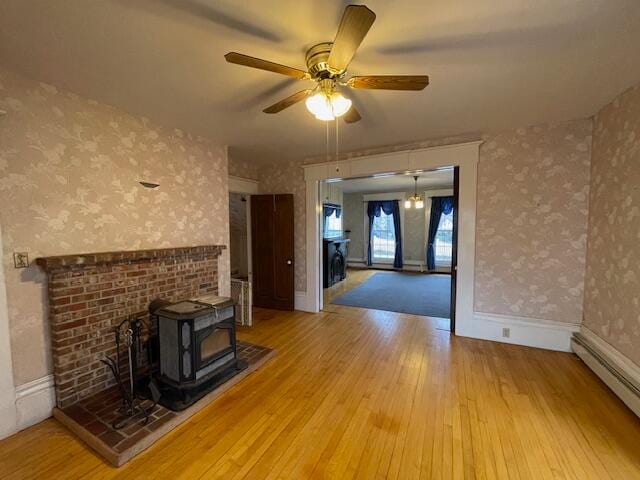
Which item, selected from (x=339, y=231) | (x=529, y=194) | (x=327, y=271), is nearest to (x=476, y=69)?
(x=529, y=194)

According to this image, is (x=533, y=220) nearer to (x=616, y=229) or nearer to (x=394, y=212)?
(x=616, y=229)

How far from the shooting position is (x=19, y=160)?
74.8 inches

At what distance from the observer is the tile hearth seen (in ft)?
5.42

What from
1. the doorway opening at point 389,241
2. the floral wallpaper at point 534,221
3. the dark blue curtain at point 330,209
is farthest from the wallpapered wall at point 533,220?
the dark blue curtain at point 330,209

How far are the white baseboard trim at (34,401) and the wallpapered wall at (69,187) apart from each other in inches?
2.3

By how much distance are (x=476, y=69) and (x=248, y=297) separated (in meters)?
3.53

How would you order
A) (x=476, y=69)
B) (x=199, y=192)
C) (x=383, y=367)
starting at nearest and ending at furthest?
(x=476, y=69), (x=383, y=367), (x=199, y=192)

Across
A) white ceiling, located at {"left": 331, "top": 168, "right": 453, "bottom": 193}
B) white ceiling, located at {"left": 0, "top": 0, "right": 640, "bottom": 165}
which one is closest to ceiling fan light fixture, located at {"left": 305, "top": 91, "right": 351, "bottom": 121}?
white ceiling, located at {"left": 0, "top": 0, "right": 640, "bottom": 165}

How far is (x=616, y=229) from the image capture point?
2.34 m

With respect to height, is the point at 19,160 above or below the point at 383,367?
above

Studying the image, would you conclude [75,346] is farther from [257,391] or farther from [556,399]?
[556,399]

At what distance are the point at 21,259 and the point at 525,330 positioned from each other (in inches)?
187

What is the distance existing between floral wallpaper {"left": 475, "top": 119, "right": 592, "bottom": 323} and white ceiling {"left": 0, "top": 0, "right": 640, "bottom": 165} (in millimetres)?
400

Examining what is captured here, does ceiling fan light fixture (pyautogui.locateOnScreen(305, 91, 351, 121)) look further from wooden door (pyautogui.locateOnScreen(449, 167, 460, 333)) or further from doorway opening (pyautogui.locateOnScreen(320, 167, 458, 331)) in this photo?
doorway opening (pyautogui.locateOnScreen(320, 167, 458, 331))
